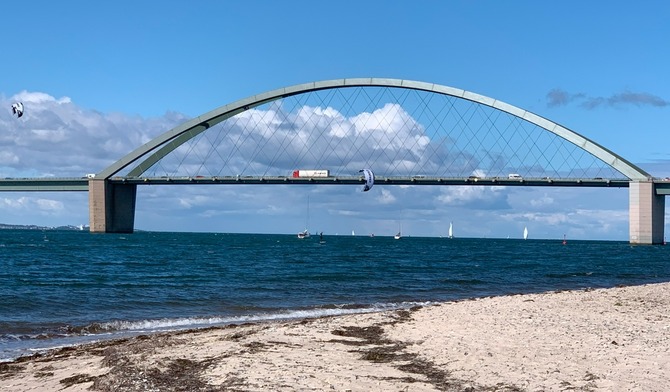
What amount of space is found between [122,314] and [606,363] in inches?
595

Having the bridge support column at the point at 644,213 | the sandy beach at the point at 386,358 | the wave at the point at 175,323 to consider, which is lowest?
the wave at the point at 175,323

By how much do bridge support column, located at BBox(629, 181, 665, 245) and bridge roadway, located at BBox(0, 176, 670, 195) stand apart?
167 centimetres

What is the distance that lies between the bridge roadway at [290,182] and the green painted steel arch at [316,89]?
2.30 m

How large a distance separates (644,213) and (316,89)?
45888 mm

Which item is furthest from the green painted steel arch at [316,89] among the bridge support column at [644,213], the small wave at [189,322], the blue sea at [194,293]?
the small wave at [189,322]

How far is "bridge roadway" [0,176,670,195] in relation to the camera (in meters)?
104

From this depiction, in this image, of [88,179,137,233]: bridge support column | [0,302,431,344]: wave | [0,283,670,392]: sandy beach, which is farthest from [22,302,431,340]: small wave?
[88,179,137,233]: bridge support column

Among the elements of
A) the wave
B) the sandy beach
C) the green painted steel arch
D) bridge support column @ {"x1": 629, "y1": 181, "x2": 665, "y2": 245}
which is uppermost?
the green painted steel arch

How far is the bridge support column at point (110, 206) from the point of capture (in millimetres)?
118125

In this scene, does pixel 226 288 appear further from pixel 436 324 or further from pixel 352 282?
pixel 436 324

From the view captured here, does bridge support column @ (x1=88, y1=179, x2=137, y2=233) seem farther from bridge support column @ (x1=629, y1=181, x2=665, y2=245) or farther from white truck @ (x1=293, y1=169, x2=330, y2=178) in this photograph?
bridge support column @ (x1=629, y1=181, x2=665, y2=245)

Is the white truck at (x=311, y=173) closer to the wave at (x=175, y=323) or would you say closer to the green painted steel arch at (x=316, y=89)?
the green painted steel arch at (x=316, y=89)

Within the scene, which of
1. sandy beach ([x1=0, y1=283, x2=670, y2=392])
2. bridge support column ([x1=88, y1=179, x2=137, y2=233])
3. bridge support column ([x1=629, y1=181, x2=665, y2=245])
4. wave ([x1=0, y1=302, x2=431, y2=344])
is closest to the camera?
sandy beach ([x1=0, y1=283, x2=670, y2=392])

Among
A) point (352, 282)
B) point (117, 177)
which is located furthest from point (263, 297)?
point (117, 177)
